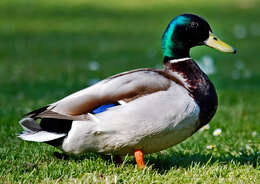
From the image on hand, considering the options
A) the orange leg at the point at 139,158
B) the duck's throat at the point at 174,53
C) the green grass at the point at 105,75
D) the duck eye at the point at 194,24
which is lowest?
the green grass at the point at 105,75

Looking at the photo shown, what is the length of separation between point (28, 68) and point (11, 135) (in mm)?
4323

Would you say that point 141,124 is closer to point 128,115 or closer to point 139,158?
point 128,115

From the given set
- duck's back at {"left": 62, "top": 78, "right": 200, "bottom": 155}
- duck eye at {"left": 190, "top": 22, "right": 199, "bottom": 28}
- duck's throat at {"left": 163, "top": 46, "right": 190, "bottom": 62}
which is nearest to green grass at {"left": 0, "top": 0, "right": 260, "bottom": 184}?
duck's back at {"left": 62, "top": 78, "right": 200, "bottom": 155}

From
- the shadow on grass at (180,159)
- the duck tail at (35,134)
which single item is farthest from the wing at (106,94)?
the shadow on grass at (180,159)

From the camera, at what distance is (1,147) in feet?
13.0

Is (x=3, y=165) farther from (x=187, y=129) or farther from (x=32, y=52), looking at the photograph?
(x=32, y=52)

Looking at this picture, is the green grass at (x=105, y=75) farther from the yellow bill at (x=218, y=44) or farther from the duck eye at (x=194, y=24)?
the duck eye at (x=194, y=24)

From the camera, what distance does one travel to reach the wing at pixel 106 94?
10.7 feet

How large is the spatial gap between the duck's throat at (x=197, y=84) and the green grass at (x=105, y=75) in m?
0.39

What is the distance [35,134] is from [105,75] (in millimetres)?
4804

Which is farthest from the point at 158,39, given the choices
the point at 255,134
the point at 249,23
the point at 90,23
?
the point at 255,134

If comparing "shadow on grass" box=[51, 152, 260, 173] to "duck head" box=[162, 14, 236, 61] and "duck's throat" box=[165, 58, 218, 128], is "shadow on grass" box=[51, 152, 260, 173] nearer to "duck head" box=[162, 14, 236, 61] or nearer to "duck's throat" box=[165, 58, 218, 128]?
"duck's throat" box=[165, 58, 218, 128]

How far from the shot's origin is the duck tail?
335 centimetres

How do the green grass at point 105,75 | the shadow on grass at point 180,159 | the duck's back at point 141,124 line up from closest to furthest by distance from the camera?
the duck's back at point 141,124 < the green grass at point 105,75 < the shadow on grass at point 180,159
